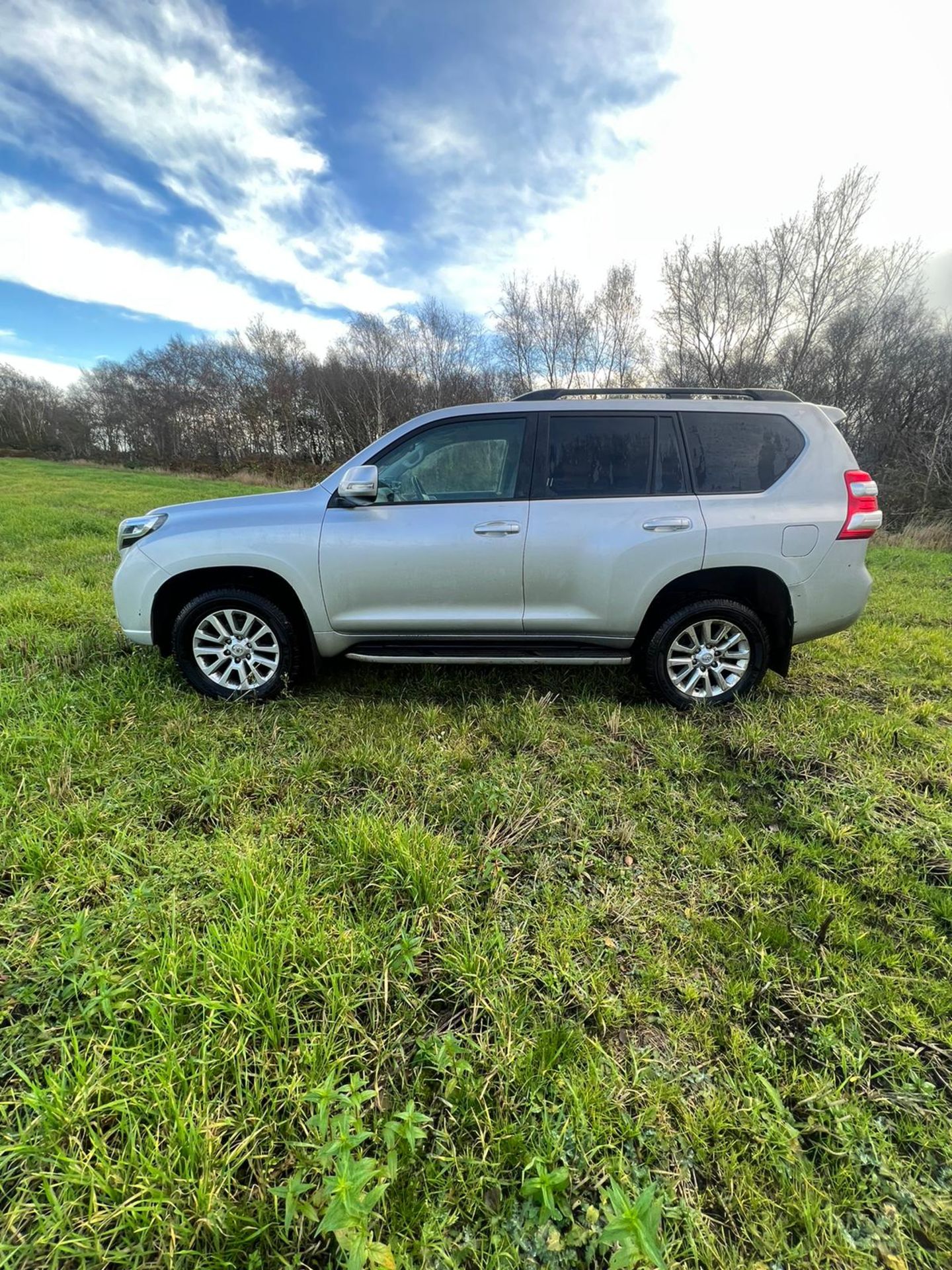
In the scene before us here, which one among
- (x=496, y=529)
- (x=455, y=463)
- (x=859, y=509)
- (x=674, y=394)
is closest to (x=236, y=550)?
(x=455, y=463)

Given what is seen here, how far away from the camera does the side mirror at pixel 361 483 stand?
9.82 ft

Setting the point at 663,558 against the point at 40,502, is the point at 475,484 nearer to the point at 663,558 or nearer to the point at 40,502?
the point at 663,558

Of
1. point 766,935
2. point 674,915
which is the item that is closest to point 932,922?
point 766,935

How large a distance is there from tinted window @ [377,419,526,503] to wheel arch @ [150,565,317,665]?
33.3 inches

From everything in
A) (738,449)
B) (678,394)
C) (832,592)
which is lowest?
(832,592)

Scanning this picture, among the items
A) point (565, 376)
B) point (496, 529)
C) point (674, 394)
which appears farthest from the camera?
point (565, 376)

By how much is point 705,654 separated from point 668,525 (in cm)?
84

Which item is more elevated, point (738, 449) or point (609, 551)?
point (738, 449)

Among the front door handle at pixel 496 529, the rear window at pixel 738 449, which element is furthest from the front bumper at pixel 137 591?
the rear window at pixel 738 449

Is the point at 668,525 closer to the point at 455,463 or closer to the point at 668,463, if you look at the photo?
the point at 668,463

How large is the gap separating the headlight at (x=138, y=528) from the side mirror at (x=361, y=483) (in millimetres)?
1207

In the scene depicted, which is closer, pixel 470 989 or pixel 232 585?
pixel 470 989

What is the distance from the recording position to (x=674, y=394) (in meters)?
3.31

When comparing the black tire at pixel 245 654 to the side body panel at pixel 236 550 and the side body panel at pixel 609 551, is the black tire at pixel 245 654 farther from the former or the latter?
the side body panel at pixel 609 551
